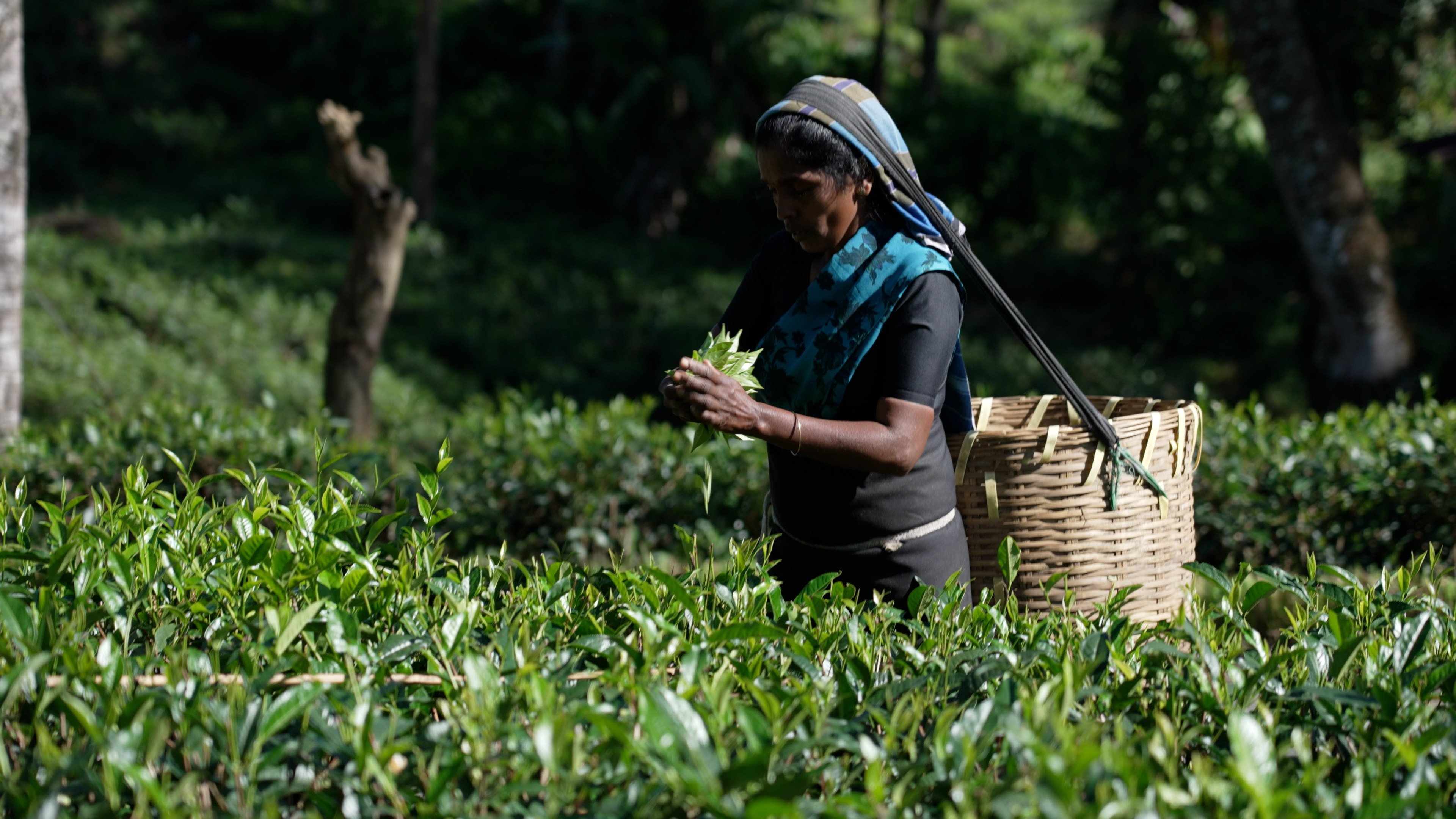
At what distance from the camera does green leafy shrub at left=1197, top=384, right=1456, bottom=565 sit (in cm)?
384

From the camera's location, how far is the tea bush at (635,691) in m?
1.22

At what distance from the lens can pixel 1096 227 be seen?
14359mm

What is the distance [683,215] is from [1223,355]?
8.51 m

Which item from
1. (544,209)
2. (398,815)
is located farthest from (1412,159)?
(398,815)

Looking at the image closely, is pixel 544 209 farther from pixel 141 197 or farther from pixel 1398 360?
pixel 1398 360

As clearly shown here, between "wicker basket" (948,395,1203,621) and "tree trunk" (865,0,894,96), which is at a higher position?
"tree trunk" (865,0,894,96)

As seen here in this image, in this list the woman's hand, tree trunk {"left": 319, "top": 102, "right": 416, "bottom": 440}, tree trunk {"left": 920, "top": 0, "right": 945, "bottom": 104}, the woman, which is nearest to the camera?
the woman's hand

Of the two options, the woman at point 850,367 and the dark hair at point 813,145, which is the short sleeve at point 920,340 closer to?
the woman at point 850,367

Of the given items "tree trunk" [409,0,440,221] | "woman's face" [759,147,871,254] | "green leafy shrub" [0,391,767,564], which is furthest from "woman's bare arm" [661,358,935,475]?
"tree trunk" [409,0,440,221]

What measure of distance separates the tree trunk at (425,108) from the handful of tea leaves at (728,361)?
44.2 ft

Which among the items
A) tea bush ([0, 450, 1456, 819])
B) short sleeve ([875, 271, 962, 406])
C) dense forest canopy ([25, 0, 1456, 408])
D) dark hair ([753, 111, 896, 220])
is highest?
dense forest canopy ([25, 0, 1456, 408])

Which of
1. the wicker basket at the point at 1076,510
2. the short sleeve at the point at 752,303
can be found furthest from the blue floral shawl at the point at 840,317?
the wicker basket at the point at 1076,510

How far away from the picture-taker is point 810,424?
1.92 meters

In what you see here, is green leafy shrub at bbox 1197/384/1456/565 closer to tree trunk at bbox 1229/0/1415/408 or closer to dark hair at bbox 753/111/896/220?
dark hair at bbox 753/111/896/220
